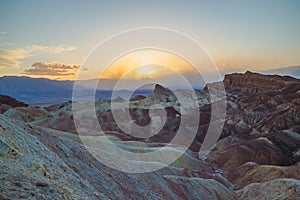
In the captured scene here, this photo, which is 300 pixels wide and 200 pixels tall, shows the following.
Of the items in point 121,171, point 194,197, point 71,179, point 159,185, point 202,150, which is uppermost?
point 71,179

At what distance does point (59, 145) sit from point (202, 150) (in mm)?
50593

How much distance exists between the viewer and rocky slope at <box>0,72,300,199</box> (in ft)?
32.0

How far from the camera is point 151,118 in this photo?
78938 millimetres

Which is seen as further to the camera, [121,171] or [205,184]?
[205,184]

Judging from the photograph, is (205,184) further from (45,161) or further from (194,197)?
(45,161)

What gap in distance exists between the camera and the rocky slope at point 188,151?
9750mm

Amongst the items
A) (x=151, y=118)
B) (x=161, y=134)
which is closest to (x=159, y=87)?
(x=151, y=118)

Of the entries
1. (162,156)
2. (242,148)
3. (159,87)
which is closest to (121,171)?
(162,156)

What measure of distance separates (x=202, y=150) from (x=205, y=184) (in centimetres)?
4081

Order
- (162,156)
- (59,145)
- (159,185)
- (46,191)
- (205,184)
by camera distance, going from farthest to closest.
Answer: (162,156) → (205,184) → (159,185) → (59,145) → (46,191)

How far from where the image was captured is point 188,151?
51.2 meters

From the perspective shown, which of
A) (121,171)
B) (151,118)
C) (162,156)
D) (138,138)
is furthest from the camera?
(151,118)

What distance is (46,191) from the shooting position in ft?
24.1

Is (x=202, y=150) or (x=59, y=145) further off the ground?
(x=59, y=145)
